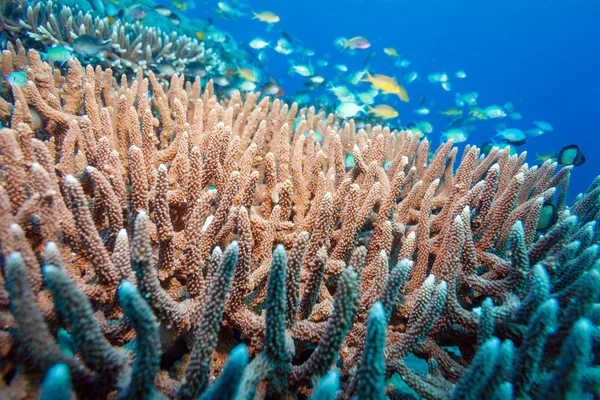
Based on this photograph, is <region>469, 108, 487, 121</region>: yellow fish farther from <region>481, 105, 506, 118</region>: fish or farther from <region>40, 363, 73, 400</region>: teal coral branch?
<region>40, 363, 73, 400</region>: teal coral branch

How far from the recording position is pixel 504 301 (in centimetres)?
183

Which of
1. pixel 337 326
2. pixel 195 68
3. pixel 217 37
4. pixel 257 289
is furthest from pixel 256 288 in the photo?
pixel 217 37

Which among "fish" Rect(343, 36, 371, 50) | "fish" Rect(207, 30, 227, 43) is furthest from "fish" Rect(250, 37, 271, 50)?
"fish" Rect(343, 36, 371, 50)

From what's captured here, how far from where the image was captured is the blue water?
65125 mm

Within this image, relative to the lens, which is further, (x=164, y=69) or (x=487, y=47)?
(x=487, y=47)

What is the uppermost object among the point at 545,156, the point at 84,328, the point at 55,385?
the point at 545,156

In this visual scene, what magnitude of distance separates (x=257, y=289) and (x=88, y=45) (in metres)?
4.91

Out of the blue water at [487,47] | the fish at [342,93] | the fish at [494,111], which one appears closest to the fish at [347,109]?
the fish at [342,93]

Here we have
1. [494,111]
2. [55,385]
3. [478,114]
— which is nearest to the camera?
[55,385]

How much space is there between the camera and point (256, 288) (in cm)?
180

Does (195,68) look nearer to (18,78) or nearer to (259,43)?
(18,78)

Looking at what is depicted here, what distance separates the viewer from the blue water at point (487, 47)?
6512cm

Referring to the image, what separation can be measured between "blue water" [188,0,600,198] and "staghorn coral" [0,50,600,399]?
58.6 metres

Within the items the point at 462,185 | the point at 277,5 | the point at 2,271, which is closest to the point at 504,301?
the point at 462,185
